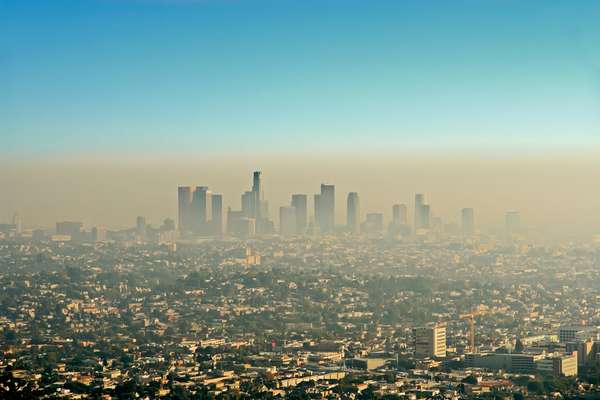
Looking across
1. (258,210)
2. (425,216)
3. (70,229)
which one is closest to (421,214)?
(425,216)

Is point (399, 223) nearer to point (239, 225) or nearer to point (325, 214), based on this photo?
point (325, 214)

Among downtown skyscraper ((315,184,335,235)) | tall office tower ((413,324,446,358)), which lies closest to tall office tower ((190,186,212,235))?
downtown skyscraper ((315,184,335,235))

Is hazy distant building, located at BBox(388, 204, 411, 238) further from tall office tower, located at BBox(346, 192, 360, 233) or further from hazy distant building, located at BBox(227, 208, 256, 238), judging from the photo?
hazy distant building, located at BBox(227, 208, 256, 238)

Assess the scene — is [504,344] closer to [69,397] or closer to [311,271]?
[69,397]

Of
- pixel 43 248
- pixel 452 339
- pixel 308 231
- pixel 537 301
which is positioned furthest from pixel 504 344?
pixel 308 231

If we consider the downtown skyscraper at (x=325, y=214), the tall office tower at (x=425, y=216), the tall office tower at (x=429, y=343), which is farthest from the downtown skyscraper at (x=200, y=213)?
the tall office tower at (x=429, y=343)

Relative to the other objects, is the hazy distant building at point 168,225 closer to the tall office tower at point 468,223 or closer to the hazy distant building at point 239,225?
the hazy distant building at point 239,225
